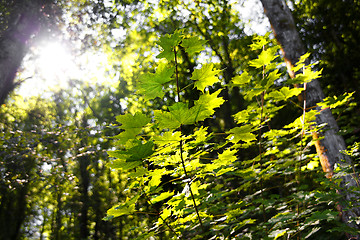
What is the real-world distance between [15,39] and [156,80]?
17.9 ft

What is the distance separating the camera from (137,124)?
869mm

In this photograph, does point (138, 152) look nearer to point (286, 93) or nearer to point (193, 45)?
point (193, 45)

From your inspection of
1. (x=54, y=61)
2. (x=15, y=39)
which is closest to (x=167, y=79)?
(x=15, y=39)

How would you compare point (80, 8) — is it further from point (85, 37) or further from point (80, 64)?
point (80, 64)

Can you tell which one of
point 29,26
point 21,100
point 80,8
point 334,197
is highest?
point 21,100

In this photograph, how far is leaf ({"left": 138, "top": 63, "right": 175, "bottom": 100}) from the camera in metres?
0.85

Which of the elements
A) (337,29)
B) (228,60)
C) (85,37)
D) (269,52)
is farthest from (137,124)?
(337,29)

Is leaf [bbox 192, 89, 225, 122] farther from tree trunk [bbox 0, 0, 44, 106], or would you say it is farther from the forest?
tree trunk [bbox 0, 0, 44, 106]

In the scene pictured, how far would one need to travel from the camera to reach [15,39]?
473 centimetres

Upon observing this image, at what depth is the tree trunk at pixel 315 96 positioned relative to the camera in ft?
7.63

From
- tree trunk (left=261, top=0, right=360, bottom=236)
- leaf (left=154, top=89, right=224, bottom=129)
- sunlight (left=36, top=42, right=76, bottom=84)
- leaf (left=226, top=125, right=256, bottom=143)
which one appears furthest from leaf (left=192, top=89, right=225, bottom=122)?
sunlight (left=36, top=42, right=76, bottom=84)

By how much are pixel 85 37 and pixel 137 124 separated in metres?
8.53

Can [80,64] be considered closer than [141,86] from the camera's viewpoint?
No

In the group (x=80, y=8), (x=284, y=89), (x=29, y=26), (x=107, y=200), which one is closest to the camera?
(x=284, y=89)
